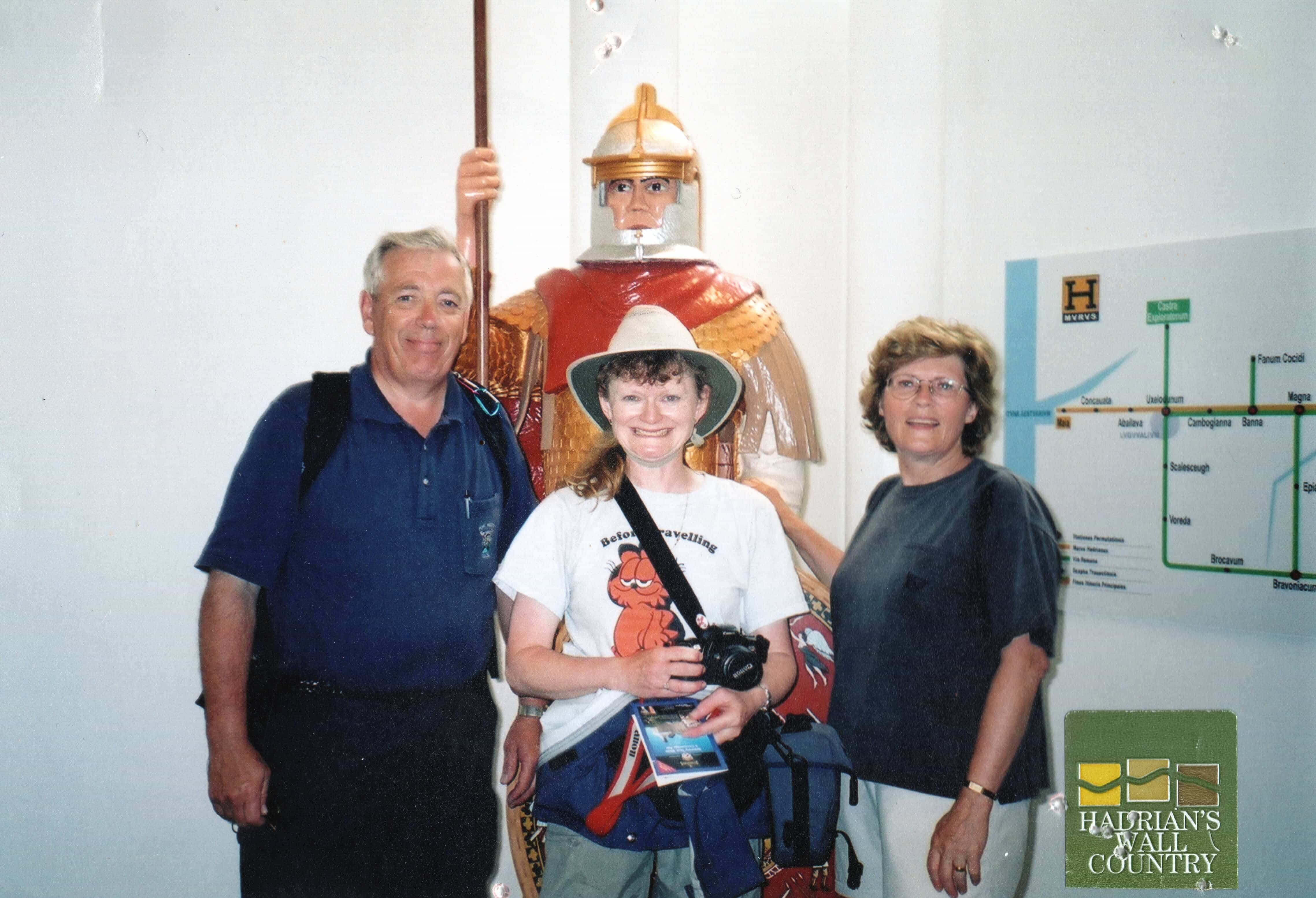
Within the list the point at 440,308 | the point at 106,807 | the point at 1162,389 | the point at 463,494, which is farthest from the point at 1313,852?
the point at 106,807

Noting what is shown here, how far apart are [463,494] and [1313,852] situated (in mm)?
1777

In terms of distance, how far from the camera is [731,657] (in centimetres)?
125

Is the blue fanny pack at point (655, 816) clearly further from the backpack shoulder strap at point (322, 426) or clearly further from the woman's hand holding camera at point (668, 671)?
the backpack shoulder strap at point (322, 426)

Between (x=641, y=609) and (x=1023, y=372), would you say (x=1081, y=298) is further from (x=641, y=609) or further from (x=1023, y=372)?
(x=641, y=609)

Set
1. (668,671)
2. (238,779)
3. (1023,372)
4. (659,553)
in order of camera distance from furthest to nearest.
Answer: (1023,372) < (238,779) < (659,553) < (668,671)

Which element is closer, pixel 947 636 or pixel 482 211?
pixel 947 636

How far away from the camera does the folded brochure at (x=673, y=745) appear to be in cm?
130

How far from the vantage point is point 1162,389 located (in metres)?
1.72

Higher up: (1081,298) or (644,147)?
(644,147)

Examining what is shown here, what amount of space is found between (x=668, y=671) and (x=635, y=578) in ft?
0.59

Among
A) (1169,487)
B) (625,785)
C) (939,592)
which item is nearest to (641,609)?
(625,785)

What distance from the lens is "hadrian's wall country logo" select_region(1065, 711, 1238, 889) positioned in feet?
5.56

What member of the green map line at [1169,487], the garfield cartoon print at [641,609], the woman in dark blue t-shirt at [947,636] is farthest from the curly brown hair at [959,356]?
the garfield cartoon print at [641,609]

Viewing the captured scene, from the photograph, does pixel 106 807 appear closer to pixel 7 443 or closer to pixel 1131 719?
pixel 7 443
